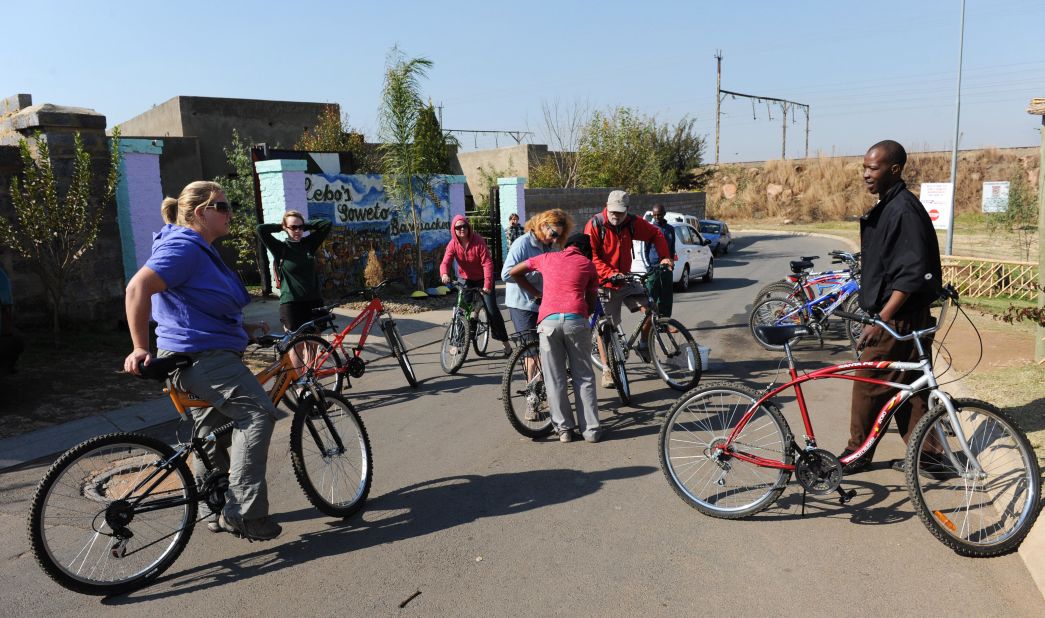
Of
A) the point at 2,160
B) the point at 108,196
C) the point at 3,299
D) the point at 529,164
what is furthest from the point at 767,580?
the point at 529,164

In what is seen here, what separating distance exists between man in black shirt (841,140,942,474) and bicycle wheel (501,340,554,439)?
2407 millimetres

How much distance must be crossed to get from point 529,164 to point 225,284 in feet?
84.6

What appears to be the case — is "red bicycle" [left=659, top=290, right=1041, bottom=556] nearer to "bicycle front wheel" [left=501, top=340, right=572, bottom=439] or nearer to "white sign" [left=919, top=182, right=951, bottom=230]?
"bicycle front wheel" [left=501, top=340, right=572, bottom=439]

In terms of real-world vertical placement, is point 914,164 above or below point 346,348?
above

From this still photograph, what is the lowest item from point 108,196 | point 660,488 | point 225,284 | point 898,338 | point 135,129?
point 660,488

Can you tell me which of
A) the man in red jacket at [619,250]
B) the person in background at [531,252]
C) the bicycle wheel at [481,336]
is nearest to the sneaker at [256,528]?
the person in background at [531,252]

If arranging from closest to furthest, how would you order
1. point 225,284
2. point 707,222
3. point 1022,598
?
point 1022,598 < point 225,284 < point 707,222

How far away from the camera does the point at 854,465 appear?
457cm

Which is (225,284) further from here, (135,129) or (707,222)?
(707,222)

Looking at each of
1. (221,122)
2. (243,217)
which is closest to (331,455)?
(243,217)

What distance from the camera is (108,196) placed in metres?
9.24

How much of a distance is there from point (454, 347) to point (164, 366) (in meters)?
4.99

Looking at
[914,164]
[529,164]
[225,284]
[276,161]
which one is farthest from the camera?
[914,164]

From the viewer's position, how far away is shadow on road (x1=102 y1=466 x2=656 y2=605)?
13.1ft
